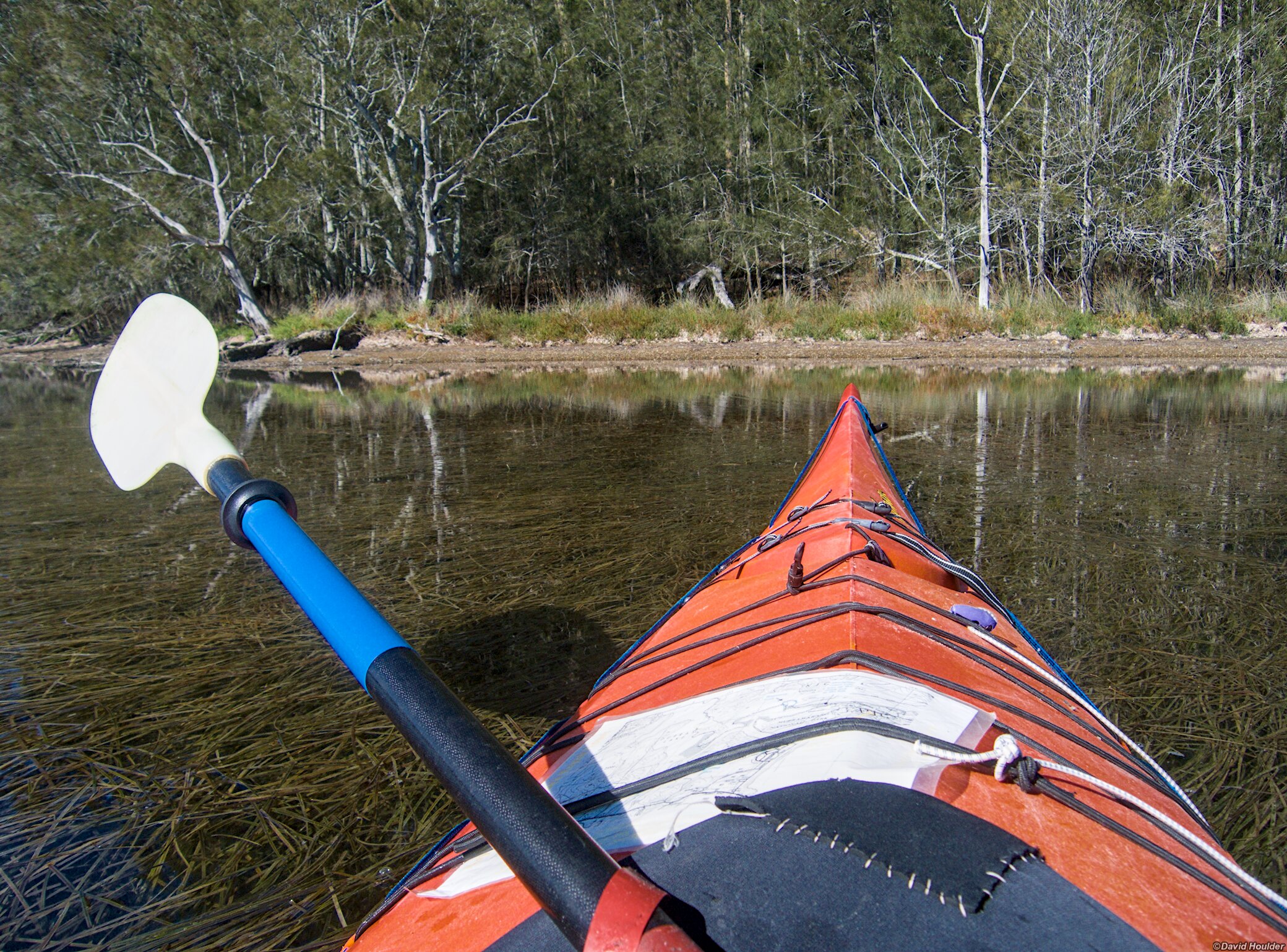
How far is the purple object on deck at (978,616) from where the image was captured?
176 cm

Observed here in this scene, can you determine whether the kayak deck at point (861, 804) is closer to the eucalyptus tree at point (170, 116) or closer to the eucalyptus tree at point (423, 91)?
the eucalyptus tree at point (423, 91)

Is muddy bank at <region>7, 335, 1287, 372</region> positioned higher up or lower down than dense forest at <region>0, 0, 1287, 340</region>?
lower down

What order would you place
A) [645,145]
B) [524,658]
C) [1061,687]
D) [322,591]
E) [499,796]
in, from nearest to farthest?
[499,796] < [322,591] < [1061,687] < [524,658] < [645,145]

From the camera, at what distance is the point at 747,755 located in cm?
108

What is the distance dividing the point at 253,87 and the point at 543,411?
1411 cm

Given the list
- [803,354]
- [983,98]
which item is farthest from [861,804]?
[983,98]

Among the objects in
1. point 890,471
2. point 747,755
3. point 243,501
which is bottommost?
point 890,471

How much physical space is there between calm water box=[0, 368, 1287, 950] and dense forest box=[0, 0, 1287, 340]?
29.6ft

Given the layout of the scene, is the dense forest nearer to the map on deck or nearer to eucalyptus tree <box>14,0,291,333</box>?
eucalyptus tree <box>14,0,291,333</box>

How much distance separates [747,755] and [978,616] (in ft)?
3.03

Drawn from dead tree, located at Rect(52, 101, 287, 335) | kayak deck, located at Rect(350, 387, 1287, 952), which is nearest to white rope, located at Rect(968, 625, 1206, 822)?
kayak deck, located at Rect(350, 387, 1287, 952)

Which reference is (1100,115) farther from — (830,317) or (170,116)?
(170,116)

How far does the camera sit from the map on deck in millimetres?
973

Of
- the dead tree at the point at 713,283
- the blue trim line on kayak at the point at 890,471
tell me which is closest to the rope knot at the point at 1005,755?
the blue trim line on kayak at the point at 890,471
